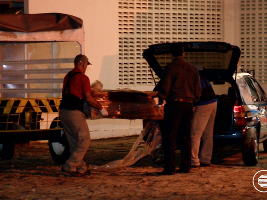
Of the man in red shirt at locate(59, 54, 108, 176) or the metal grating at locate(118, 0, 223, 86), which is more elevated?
the metal grating at locate(118, 0, 223, 86)

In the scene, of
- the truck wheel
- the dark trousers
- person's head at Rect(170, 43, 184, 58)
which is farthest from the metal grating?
the dark trousers

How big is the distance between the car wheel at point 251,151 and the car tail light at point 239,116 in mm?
335

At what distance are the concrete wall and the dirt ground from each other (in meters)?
4.61

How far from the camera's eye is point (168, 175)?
7.65m

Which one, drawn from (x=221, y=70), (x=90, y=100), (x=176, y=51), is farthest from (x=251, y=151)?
(x=90, y=100)

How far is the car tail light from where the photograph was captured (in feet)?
27.5

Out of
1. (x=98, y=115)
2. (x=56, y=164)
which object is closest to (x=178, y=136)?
(x=98, y=115)

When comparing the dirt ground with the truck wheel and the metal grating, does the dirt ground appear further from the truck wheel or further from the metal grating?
the metal grating

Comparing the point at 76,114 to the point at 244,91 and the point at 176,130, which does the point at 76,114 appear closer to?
the point at 176,130

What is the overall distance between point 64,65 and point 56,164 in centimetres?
517

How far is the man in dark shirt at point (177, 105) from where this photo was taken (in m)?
7.61

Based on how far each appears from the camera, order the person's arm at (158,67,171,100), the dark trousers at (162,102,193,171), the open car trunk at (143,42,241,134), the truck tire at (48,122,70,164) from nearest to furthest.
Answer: the person's arm at (158,67,171,100) → the dark trousers at (162,102,193,171) → the open car trunk at (143,42,241,134) → the truck tire at (48,122,70,164)

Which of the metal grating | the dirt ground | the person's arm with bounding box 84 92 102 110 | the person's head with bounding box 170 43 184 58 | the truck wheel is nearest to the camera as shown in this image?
the dirt ground

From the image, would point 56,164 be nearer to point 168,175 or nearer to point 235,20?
point 168,175
